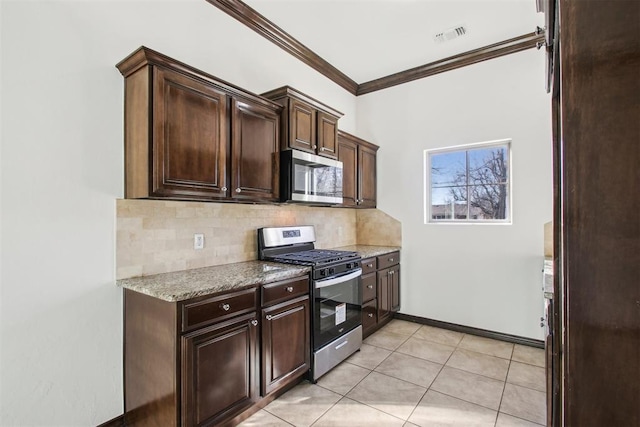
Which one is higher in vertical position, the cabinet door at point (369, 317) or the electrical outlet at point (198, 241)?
the electrical outlet at point (198, 241)

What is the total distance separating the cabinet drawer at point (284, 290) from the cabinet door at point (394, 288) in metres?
1.56

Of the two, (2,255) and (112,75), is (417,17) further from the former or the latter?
(2,255)

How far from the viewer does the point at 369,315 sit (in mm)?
3295

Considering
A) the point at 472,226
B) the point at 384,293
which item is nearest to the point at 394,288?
the point at 384,293

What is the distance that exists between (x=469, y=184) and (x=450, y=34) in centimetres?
154

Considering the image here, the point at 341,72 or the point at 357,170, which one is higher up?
the point at 341,72

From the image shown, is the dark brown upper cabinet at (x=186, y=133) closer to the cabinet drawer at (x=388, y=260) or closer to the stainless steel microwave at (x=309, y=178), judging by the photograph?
the stainless steel microwave at (x=309, y=178)

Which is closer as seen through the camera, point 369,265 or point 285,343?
point 285,343

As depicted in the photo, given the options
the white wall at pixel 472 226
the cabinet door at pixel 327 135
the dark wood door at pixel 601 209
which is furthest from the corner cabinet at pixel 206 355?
the white wall at pixel 472 226

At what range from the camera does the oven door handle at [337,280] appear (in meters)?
2.49

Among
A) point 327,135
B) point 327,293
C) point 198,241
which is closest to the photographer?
point 198,241

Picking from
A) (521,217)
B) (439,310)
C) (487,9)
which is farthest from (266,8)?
(439,310)

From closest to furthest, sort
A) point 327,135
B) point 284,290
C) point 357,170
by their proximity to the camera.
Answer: point 284,290, point 327,135, point 357,170

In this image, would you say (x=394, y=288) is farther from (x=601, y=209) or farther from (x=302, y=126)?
(x=601, y=209)
